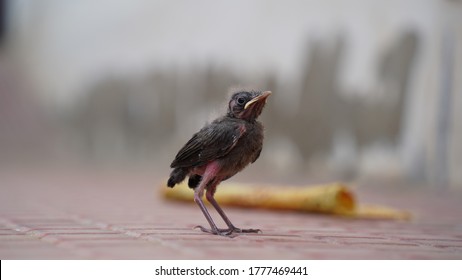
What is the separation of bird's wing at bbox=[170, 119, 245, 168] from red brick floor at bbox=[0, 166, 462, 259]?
0.29 meters

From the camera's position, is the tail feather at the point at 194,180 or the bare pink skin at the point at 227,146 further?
the tail feather at the point at 194,180

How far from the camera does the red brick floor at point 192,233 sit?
1965mm

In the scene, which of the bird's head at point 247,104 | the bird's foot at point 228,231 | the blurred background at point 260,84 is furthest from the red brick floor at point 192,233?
the blurred background at point 260,84

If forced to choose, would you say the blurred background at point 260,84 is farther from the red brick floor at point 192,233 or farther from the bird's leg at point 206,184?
the red brick floor at point 192,233

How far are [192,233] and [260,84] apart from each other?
516 cm

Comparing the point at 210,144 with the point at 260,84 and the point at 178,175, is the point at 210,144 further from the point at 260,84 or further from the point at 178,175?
the point at 260,84

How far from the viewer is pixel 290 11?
7336 mm

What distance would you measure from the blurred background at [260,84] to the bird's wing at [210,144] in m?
0.18

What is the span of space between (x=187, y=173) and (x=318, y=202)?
104 centimetres

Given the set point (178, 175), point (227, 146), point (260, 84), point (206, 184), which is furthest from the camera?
point (260, 84)

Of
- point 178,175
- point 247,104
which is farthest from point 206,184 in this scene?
point 247,104

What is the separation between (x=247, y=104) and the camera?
2.43 metres

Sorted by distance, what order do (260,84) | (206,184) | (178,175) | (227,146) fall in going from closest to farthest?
(227,146), (206,184), (178,175), (260,84)
